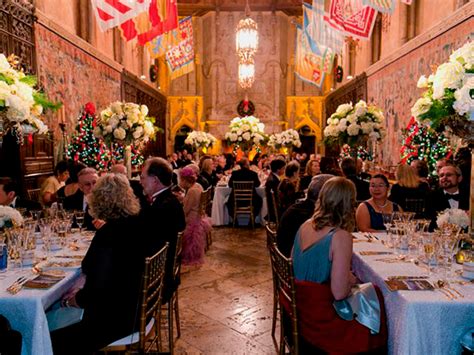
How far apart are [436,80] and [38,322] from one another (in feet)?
9.80

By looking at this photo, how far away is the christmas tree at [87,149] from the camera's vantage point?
866 centimetres

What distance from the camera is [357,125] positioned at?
7016 millimetres

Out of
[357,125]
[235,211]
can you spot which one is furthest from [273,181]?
[235,211]

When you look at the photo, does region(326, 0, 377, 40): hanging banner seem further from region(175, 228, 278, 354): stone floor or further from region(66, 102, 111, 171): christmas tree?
region(66, 102, 111, 171): christmas tree

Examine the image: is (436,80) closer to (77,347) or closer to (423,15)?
(77,347)

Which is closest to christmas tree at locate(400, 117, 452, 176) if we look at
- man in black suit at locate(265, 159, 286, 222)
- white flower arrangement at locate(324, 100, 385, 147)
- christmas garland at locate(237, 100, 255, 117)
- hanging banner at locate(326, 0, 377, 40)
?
white flower arrangement at locate(324, 100, 385, 147)

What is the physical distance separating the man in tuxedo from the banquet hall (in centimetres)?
2

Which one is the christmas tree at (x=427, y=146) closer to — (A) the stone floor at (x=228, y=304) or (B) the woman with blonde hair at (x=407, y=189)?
(B) the woman with blonde hair at (x=407, y=189)

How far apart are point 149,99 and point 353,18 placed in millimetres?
9791

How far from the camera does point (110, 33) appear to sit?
12.3 meters

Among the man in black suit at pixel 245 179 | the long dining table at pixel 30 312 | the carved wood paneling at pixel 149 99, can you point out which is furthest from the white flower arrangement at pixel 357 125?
the carved wood paneling at pixel 149 99

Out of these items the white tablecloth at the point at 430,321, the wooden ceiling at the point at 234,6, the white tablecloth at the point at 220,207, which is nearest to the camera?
the white tablecloth at the point at 430,321

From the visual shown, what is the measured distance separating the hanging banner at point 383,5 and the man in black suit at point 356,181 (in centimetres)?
322

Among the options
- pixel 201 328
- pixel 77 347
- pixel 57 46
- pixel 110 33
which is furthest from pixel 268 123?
pixel 77 347
